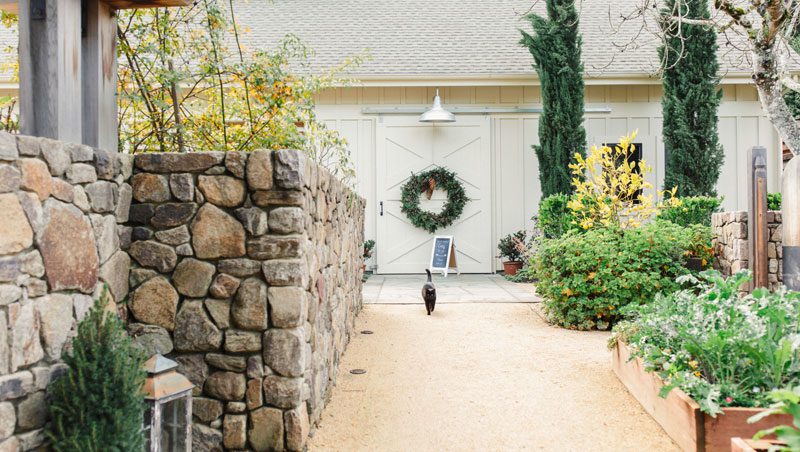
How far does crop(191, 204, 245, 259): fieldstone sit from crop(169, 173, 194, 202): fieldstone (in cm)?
10

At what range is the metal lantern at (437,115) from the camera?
9.70 m

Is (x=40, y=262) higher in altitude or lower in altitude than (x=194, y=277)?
higher

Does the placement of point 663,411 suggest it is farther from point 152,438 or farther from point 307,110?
point 307,110

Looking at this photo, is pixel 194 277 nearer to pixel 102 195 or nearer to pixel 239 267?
pixel 239 267

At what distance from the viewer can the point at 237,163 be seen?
306cm

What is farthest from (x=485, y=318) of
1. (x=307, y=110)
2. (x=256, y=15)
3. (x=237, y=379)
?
(x=256, y=15)

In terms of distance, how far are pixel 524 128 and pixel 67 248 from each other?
8.72 metres

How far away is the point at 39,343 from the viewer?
2.36 metres

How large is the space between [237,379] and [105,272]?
0.83 metres

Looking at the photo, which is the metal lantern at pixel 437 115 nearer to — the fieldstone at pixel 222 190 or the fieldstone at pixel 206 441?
the fieldstone at pixel 222 190

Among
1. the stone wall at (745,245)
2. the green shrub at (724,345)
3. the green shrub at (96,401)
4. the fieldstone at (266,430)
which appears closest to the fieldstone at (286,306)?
the fieldstone at (266,430)

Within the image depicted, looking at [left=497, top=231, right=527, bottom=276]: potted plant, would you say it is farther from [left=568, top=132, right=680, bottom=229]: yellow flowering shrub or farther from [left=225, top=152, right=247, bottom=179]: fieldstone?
[left=225, top=152, right=247, bottom=179]: fieldstone

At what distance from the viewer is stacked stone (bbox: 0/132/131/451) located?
222 centimetres

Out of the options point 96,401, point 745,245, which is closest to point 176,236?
point 96,401
